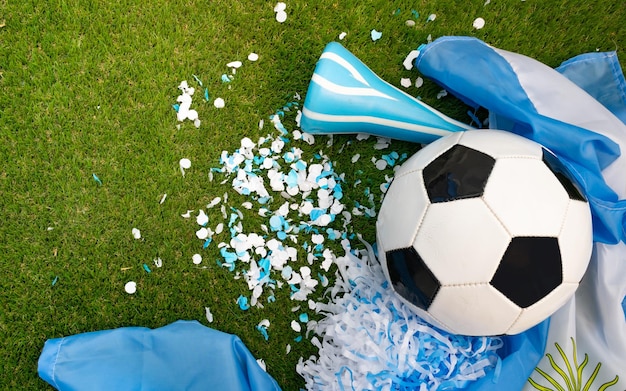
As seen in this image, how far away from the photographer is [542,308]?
115 cm

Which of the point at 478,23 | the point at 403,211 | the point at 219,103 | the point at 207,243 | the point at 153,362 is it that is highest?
the point at 478,23

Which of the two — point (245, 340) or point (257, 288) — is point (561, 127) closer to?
point (257, 288)

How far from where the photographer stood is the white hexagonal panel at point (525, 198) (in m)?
1.09

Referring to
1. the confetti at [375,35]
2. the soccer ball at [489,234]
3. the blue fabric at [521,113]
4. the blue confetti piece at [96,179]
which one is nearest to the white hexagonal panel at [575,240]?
the soccer ball at [489,234]

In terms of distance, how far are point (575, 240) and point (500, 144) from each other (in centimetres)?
26

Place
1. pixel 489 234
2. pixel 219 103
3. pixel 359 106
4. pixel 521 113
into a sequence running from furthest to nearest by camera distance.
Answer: pixel 219 103 → pixel 359 106 → pixel 521 113 → pixel 489 234

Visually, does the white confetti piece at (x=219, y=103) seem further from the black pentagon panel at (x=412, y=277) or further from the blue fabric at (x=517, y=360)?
the blue fabric at (x=517, y=360)

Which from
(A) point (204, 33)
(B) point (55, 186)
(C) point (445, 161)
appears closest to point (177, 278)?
(B) point (55, 186)

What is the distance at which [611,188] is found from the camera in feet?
4.35

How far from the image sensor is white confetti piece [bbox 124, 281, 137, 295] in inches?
59.4

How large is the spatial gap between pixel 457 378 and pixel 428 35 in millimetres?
1000

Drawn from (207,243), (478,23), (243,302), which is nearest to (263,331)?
(243,302)

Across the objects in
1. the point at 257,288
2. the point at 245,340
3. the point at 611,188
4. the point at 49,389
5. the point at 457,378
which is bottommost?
the point at 49,389

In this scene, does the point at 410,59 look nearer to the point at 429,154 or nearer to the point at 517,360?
the point at 429,154
